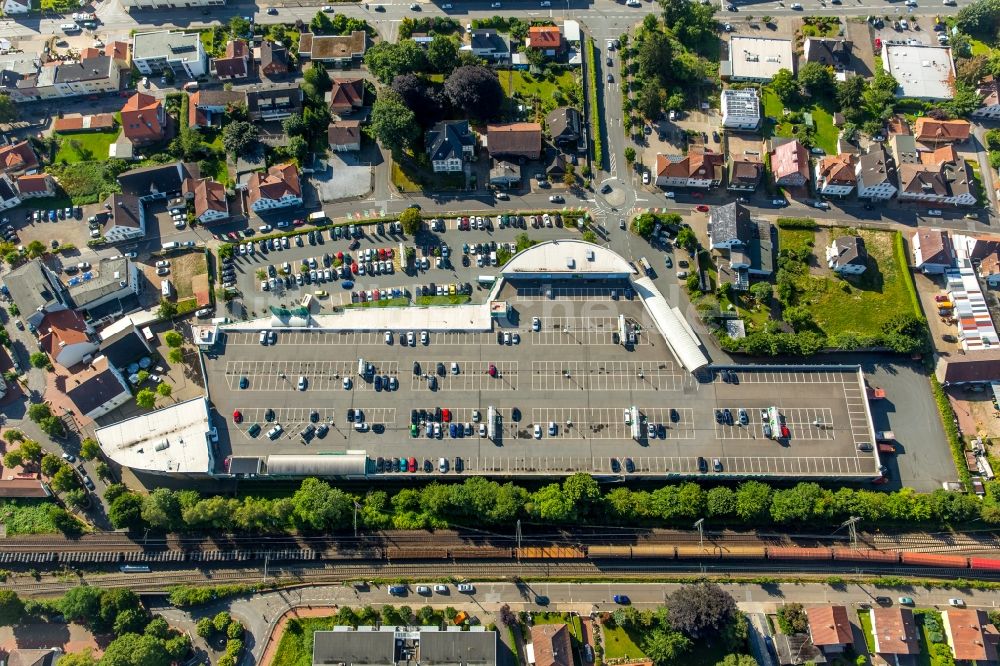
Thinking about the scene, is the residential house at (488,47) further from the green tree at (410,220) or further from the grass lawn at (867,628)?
the grass lawn at (867,628)

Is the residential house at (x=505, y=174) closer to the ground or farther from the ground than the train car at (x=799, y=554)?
farther from the ground

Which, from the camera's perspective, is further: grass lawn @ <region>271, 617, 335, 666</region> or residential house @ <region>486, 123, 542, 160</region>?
residential house @ <region>486, 123, 542, 160</region>

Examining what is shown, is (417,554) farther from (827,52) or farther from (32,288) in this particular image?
(827,52)

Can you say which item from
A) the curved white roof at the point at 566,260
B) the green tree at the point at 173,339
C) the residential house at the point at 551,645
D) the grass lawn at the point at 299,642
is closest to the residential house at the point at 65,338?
the green tree at the point at 173,339

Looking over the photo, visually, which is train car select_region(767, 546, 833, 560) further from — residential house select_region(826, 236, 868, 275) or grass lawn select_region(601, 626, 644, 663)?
residential house select_region(826, 236, 868, 275)

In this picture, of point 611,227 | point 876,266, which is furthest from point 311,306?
point 876,266

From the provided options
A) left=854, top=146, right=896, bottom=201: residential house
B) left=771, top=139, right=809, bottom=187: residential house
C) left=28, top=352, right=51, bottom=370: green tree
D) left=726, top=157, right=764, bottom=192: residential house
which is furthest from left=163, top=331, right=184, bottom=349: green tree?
left=854, top=146, right=896, bottom=201: residential house
